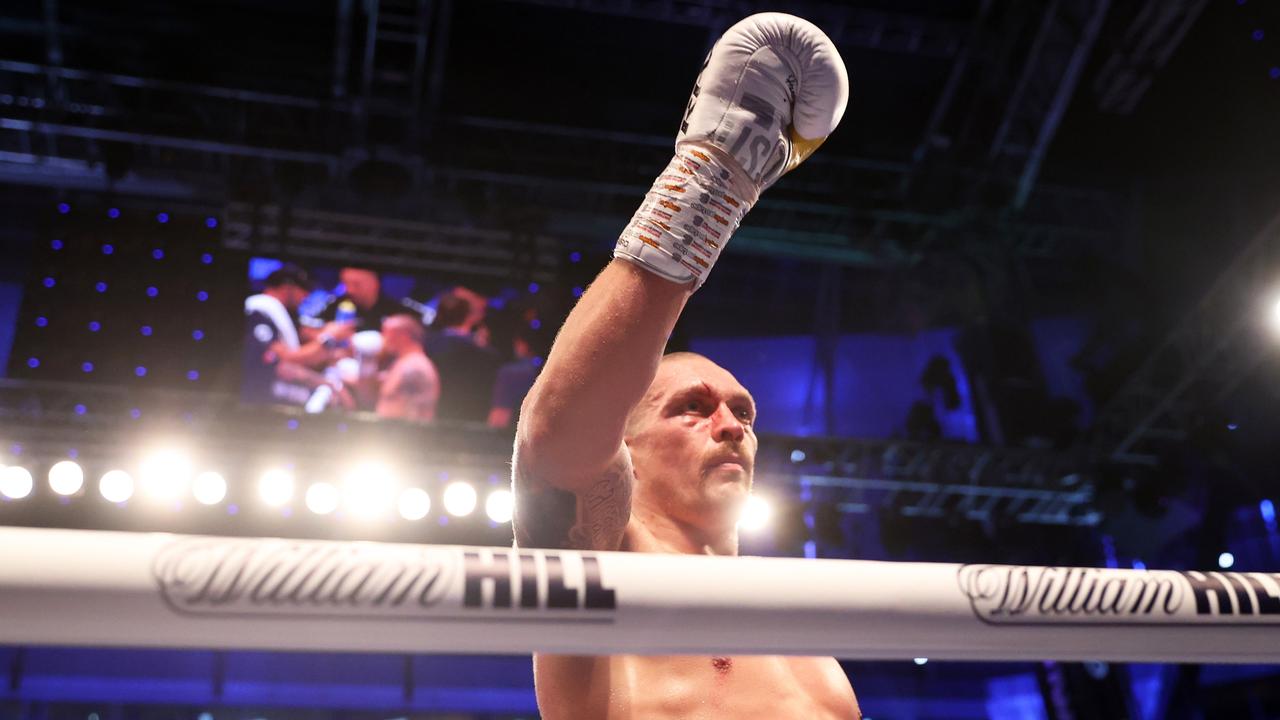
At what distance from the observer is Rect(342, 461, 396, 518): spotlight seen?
23.2 feet

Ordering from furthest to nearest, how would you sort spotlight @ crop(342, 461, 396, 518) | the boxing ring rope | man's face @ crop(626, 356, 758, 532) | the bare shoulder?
spotlight @ crop(342, 461, 396, 518) < man's face @ crop(626, 356, 758, 532) < the bare shoulder < the boxing ring rope

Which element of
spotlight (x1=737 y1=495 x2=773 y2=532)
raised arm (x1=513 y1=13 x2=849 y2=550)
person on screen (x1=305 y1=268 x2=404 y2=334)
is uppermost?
person on screen (x1=305 y1=268 x2=404 y2=334)

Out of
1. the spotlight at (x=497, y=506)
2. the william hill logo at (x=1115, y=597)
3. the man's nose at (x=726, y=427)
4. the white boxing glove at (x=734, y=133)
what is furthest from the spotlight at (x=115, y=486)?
the william hill logo at (x=1115, y=597)

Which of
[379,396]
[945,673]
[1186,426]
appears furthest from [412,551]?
[945,673]

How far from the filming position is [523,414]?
61.2 inches

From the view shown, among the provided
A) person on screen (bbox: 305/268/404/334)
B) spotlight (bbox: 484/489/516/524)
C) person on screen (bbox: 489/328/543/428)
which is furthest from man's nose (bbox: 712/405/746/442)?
person on screen (bbox: 305/268/404/334)

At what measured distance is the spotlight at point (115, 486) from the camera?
6906 millimetres

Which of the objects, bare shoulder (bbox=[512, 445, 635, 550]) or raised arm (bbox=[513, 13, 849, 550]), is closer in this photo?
raised arm (bbox=[513, 13, 849, 550])

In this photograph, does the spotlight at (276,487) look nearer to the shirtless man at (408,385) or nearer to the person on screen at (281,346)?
the person on screen at (281,346)

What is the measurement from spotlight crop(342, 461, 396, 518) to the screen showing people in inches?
15.3

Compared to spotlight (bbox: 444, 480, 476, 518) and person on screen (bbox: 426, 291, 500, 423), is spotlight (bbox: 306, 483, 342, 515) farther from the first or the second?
person on screen (bbox: 426, 291, 500, 423)

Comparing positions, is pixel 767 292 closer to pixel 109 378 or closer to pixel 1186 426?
pixel 1186 426

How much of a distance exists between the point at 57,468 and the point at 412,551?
6747 millimetres

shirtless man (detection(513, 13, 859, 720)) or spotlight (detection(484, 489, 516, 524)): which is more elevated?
spotlight (detection(484, 489, 516, 524))
